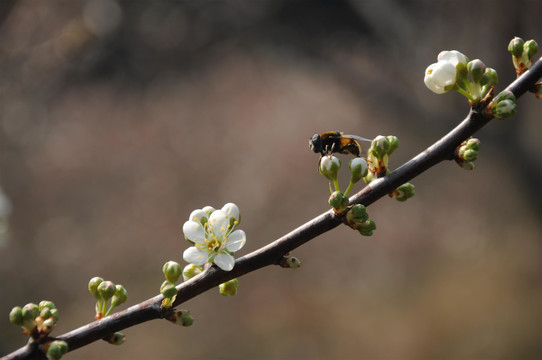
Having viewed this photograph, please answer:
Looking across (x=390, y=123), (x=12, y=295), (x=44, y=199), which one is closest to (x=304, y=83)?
(x=390, y=123)

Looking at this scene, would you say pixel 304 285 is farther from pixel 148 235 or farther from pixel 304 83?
pixel 304 83

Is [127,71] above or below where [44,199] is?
above

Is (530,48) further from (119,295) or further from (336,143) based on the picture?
(119,295)

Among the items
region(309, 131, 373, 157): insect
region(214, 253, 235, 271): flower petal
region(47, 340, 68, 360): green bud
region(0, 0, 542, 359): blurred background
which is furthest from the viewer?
region(0, 0, 542, 359): blurred background

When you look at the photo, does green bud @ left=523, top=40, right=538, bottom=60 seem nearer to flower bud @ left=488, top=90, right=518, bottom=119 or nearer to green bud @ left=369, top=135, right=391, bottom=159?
flower bud @ left=488, top=90, right=518, bottom=119

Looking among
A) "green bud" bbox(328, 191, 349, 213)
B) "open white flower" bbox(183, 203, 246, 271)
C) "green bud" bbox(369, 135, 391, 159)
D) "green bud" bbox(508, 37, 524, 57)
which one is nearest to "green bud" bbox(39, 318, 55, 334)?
"open white flower" bbox(183, 203, 246, 271)

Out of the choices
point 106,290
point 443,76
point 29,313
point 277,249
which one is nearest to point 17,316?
point 29,313
